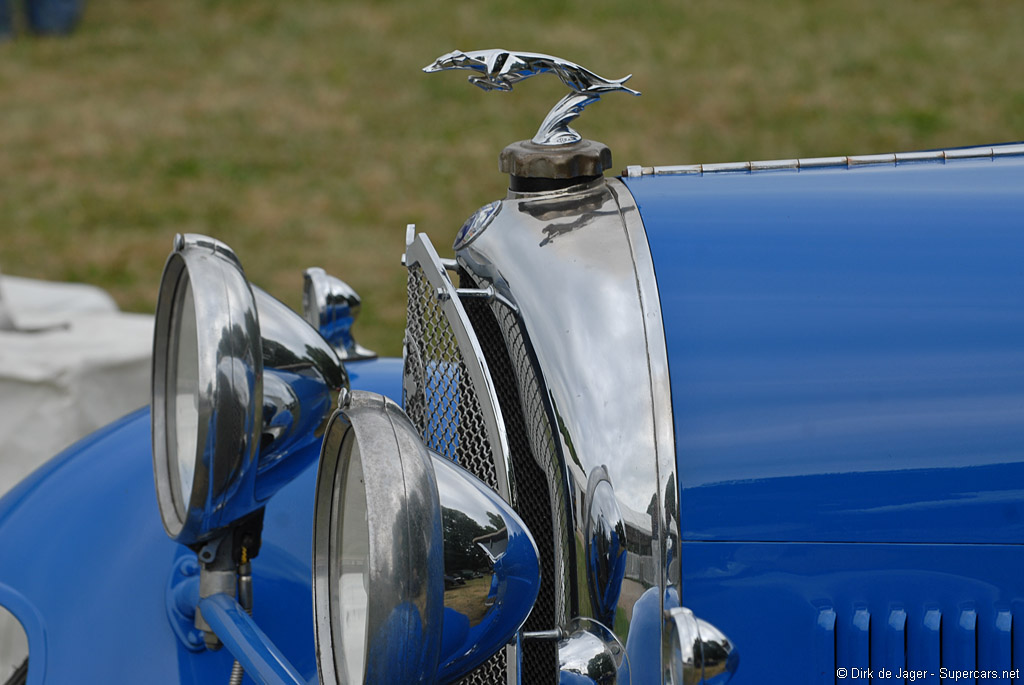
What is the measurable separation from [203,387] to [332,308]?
73cm

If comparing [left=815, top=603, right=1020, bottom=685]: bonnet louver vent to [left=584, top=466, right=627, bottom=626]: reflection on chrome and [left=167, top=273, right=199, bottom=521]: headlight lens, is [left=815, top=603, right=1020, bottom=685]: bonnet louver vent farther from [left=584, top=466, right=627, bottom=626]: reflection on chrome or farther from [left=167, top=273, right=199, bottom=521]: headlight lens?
[left=167, top=273, right=199, bottom=521]: headlight lens

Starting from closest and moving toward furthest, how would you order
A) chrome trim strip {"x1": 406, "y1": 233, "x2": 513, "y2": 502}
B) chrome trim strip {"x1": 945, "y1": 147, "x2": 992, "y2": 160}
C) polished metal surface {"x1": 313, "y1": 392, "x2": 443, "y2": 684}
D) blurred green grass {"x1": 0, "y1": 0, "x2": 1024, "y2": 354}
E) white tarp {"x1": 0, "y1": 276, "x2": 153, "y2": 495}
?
polished metal surface {"x1": 313, "y1": 392, "x2": 443, "y2": 684}, chrome trim strip {"x1": 406, "y1": 233, "x2": 513, "y2": 502}, chrome trim strip {"x1": 945, "y1": 147, "x2": 992, "y2": 160}, white tarp {"x1": 0, "y1": 276, "x2": 153, "y2": 495}, blurred green grass {"x1": 0, "y1": 0, "x2": 1024, "y2": 354}

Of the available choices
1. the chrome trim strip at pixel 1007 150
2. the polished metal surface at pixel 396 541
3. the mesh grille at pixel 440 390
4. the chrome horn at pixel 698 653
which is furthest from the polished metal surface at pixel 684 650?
the chrome trim strip at pixel 1007 150

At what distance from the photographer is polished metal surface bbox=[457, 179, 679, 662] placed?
4.00 ft

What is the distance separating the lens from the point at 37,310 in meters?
4.28

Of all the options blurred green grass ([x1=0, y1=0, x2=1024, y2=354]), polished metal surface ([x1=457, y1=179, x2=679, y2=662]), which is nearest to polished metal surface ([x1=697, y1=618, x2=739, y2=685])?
polished metal surface ([x1=457, y1=179, x2=679, y2=662])

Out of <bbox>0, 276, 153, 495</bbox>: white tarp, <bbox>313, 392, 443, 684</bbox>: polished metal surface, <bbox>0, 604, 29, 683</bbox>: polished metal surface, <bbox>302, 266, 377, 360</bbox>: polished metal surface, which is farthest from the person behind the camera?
<bbox>0, 276, 153, 495</bbox>: white tarp

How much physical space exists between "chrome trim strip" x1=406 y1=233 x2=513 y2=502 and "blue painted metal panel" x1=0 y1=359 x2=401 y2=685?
13.3 inches

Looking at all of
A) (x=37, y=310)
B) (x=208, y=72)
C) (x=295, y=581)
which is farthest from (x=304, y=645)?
(x=208, y=72)

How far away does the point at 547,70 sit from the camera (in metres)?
1.56

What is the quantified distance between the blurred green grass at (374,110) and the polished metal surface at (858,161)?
3348 millimetres

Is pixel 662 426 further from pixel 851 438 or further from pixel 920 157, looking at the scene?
pixel 920 157

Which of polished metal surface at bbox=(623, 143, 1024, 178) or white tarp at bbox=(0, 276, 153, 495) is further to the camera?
white tarp at bbox=(0, 276, 153, 495)

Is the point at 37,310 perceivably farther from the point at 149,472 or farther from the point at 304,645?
the point at 304,645
